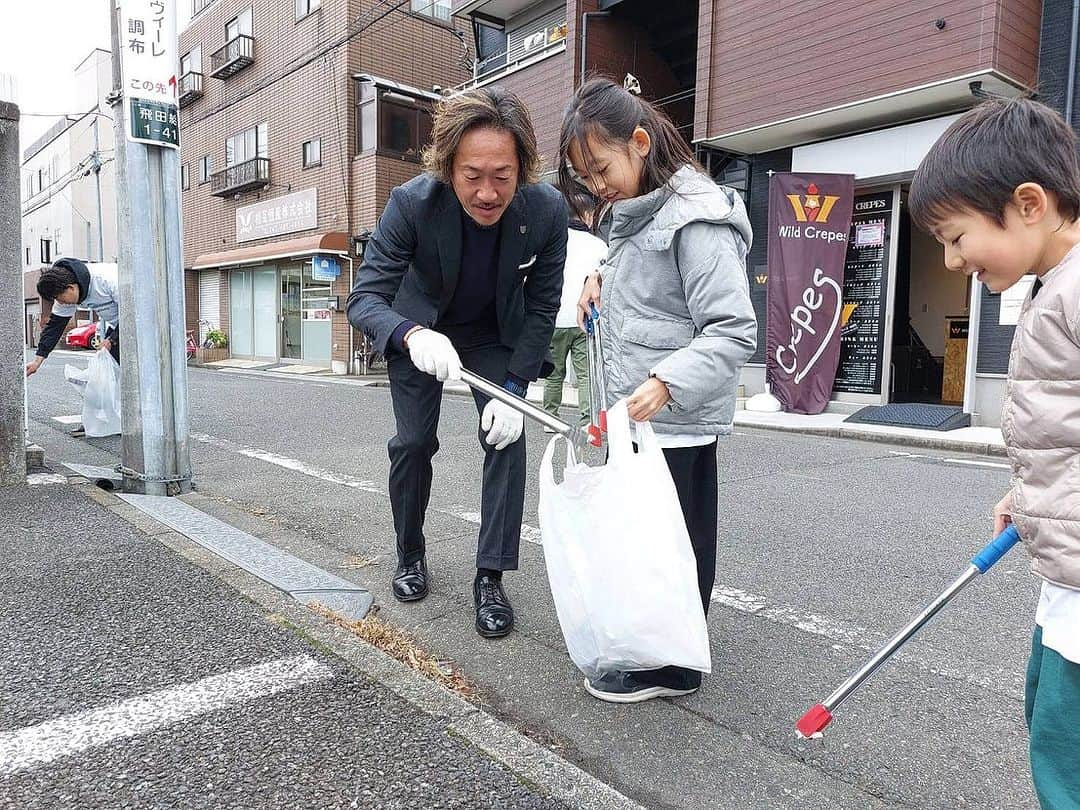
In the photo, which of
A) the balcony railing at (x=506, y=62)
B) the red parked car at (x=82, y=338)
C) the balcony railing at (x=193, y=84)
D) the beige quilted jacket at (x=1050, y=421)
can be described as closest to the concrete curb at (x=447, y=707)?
the beige quilted jacket at (x=1050, y=421)

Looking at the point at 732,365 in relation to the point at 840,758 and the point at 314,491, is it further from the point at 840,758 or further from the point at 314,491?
the point at 314,491

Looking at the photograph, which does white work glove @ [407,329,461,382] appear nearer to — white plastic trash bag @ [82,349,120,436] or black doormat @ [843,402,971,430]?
white plastic trash bag @ [82,349,120,436]

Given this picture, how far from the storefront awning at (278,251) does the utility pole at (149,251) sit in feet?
43.7

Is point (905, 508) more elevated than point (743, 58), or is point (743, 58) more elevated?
point (743, 58)

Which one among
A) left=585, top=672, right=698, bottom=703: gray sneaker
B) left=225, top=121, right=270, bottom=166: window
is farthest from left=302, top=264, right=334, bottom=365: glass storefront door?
left=585, top=672, right=698, bottom=703: gray sneaker

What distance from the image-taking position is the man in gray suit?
225 centimetres

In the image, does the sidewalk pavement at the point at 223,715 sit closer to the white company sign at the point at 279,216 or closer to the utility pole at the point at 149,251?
the utility pole at the point at 149,251

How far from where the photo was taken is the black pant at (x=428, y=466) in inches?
105

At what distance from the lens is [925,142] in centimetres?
881

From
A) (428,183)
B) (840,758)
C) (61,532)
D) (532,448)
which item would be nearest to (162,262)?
(61,532)

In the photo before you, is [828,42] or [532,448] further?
[828,42]

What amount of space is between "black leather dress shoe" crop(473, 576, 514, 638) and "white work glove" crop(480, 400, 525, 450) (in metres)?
0.53

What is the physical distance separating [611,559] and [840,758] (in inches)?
29.9

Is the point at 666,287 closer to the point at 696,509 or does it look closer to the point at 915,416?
the point at 696,509
